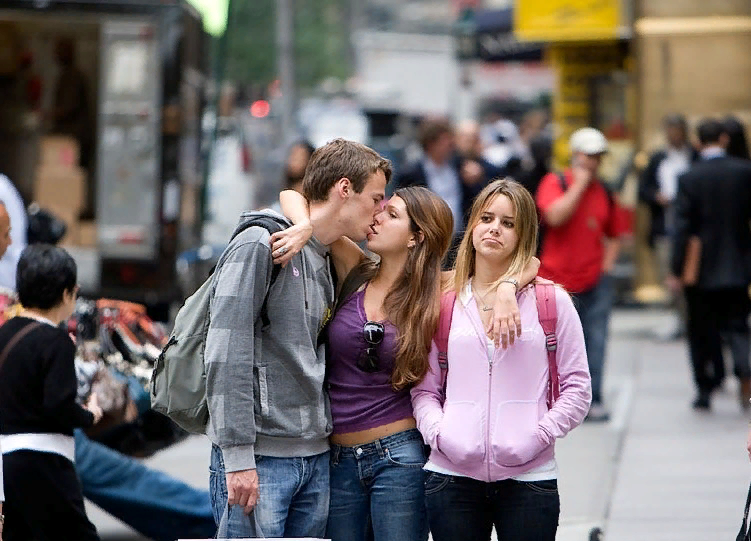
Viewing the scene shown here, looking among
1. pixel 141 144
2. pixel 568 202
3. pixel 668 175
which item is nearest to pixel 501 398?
pixel 568 202

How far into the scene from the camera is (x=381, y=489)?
4.66 metres

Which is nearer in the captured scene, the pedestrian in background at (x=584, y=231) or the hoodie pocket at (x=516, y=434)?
the hoodie pocket at (x=516, y=434)

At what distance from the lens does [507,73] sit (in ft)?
133

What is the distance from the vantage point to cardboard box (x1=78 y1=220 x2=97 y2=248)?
13.3 meters

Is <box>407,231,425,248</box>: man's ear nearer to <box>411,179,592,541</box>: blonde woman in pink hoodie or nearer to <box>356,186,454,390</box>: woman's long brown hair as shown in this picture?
<box>356,186,454,390</box>: woman's long brown hair

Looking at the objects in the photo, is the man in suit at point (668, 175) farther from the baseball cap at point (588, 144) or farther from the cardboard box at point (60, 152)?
the cardboard box at point (60, 152)

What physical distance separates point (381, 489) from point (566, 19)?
39.9 ft

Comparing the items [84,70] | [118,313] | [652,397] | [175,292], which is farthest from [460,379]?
[84,70]

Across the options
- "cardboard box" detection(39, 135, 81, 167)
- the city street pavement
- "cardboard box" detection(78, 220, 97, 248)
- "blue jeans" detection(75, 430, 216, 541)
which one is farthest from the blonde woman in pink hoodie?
"cardboard box" detection(39, 135, 81, 167)

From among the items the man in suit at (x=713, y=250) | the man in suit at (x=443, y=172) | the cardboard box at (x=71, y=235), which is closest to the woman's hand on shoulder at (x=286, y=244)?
the man in suit at (x=713, y=250)

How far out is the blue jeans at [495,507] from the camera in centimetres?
457

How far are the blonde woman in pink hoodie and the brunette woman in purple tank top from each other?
0.08 metres

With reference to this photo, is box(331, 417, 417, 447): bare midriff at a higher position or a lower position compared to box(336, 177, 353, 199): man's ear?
lower

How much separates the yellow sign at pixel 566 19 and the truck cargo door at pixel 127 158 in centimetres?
499
